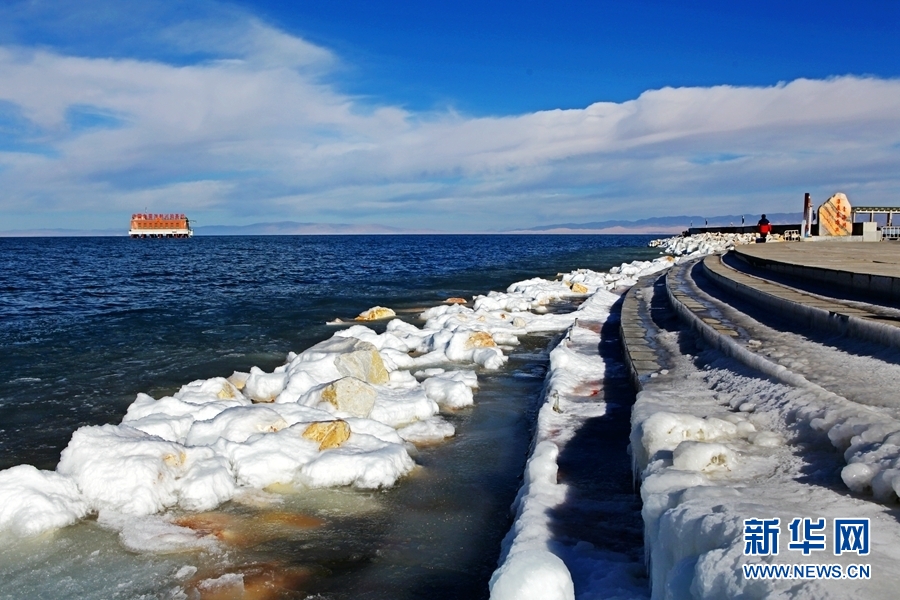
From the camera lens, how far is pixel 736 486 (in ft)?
10.0

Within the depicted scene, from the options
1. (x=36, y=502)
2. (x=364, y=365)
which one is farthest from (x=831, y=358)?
(x=36, y=502)

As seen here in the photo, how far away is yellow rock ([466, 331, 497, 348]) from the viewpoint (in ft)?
33.3

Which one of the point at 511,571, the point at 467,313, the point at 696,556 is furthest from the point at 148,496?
the point at 467,313

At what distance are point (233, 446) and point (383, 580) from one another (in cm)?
215

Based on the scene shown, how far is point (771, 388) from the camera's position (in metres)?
4.66

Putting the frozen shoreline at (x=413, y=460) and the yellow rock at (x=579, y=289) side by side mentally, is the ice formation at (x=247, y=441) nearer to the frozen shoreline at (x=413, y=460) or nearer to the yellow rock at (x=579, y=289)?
the frozen shoreline at (x=413, y=460)

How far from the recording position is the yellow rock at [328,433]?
551 centimetres

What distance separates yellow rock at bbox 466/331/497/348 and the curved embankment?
3.42 meters

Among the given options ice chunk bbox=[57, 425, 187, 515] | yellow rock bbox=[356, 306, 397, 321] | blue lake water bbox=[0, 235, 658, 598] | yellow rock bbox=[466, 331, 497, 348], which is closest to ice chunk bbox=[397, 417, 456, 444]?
blue lake water bbox=[0, 235, 658, 598]

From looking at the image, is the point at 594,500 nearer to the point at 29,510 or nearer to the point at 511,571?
the point at 511,571

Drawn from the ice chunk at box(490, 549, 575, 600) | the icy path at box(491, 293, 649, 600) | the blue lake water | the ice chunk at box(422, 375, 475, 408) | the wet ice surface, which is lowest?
the blue lake water

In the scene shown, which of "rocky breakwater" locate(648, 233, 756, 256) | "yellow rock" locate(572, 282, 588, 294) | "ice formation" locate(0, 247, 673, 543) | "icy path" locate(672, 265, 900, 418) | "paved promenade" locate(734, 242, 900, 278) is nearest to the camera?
"icy path" locate(672, 265, 900, 418)

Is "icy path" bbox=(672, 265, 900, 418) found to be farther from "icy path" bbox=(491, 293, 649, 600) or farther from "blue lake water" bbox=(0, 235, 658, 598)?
"blue lake water" bbox=(0, 235, 658, 598)

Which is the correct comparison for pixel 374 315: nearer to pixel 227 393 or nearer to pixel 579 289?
pixel 579 289
